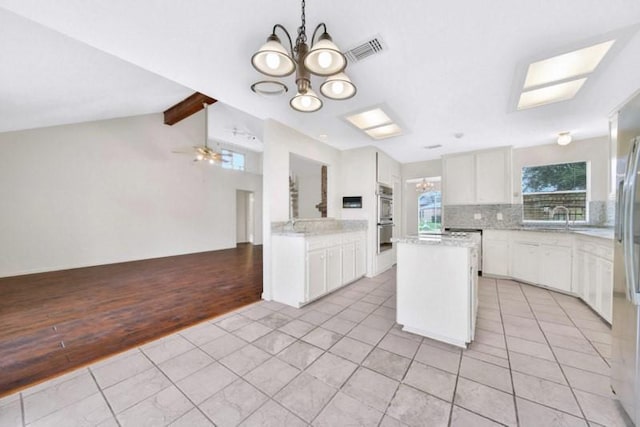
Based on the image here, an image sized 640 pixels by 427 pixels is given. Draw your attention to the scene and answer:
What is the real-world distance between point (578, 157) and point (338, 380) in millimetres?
→ 5431

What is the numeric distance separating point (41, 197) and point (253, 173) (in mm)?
5227

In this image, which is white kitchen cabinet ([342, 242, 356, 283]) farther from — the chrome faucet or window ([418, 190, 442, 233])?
window ([418, 190, 442, 233])

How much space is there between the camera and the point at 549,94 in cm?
249

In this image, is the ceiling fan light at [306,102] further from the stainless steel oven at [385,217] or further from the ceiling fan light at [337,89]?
the stainless steel oven at [385,217]

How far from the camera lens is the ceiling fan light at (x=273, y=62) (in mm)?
1394

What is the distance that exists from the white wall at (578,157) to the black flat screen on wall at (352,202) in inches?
120

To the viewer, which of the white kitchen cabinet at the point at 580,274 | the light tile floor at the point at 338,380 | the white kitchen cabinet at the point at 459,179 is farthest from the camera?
the white kitchen cabinet at the point at 459,179

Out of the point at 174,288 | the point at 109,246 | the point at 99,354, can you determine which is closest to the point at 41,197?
the point at 109,246

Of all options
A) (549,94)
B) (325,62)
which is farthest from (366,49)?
(549,94)

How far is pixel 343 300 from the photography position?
3143mm

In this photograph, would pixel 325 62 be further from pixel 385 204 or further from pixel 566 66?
pixel 385 204

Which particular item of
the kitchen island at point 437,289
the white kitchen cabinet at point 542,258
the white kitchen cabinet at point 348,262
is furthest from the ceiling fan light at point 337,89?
the white kitchen cabinet at point 542,258

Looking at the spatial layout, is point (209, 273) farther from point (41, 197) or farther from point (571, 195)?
point (571, 195)

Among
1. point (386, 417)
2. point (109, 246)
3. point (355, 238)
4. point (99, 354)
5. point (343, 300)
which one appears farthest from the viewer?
point (109, 246)
